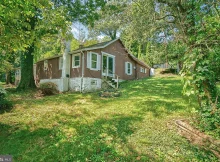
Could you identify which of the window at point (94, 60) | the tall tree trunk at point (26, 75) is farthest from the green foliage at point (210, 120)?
the tall tree trunk at point (26, 75)

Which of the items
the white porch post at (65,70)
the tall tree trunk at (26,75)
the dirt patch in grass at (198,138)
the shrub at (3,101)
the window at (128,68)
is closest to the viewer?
the dirt patch in grass at (198,138)

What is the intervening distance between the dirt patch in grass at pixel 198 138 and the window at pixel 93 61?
33.4ft

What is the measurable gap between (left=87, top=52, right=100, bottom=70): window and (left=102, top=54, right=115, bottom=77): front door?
1.09 metres

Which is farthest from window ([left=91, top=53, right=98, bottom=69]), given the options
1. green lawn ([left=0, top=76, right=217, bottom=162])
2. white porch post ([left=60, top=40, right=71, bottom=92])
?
green lawn ([left=0, top=76, right=217, bottom=162])

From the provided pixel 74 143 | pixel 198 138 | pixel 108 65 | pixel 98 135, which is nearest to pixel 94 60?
pixel 108 65

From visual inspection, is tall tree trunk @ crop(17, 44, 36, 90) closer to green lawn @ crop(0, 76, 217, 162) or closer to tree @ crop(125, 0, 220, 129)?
green lawn @ crop(0, 76, 217, 162)

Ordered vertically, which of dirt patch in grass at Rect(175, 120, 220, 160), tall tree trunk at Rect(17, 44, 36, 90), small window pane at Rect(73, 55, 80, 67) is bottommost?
dirt patch in grass at Rect(175, 120, 220, 160)

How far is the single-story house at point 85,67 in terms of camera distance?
14562mm

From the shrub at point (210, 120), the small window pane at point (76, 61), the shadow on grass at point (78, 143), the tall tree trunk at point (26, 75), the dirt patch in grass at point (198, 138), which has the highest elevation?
the small window pane at point (76, 61)

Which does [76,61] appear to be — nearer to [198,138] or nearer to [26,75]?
[26,75]

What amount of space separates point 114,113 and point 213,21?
5.11 metres

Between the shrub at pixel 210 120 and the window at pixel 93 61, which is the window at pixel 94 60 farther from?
the shrub at pixel 210 120

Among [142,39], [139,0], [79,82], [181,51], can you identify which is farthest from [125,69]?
[181,51]

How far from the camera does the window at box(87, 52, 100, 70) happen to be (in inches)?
576
